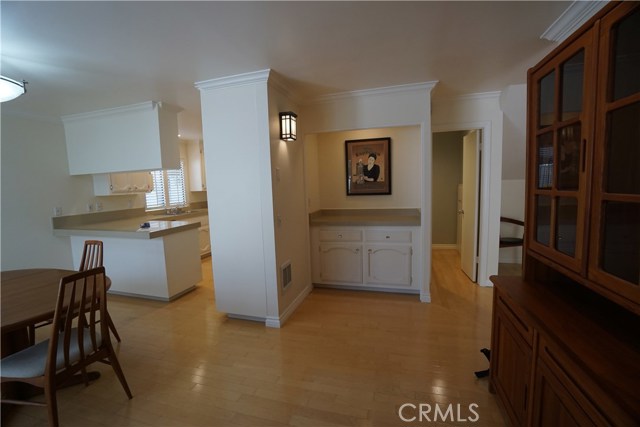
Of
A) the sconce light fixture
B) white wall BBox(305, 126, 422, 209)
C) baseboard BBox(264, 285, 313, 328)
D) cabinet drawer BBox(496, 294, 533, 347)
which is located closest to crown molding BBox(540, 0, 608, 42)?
cabinet drawer BBox(496, 294, 533, 347)

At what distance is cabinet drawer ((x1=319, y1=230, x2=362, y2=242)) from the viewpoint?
3.50m

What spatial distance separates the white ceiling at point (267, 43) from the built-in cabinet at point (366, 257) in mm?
1662

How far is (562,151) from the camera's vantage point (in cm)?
134

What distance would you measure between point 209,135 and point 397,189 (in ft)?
8.11

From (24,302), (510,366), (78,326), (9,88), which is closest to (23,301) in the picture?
(24,302)

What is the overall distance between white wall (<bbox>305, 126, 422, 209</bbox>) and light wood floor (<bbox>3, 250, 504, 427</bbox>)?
1364 mm

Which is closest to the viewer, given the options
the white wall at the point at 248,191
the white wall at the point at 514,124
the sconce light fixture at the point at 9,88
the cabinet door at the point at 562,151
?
the cabinet door at the point at 562,151

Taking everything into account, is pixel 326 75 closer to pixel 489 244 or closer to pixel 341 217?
pixel 341 217

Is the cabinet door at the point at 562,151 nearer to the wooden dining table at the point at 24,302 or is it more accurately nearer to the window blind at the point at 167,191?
the wooden dining table at the point at 24,302

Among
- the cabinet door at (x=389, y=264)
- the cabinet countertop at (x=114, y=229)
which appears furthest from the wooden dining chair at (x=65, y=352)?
the cabinet door at (x=389, y=264)

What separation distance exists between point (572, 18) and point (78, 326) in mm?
3445

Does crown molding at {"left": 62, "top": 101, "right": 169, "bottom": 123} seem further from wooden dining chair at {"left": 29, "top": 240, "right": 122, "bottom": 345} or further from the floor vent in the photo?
the floor vent

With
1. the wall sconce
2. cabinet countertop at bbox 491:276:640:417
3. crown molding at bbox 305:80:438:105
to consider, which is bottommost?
cabinet countertop at bbox 491:276:640:417

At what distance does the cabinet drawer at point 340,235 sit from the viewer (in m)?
3.50
